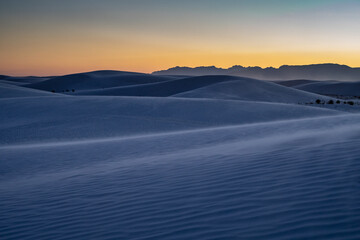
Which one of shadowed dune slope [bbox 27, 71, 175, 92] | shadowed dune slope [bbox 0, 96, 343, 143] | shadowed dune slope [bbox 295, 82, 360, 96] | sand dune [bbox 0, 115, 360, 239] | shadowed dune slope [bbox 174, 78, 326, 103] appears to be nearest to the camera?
sand dune [bbox 0, 115, 360, 239]

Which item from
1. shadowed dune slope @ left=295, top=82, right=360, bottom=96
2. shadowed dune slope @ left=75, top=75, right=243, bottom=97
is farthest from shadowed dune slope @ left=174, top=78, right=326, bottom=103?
shadowed dune slope @ left=295, top=82, right=360, bottom=96

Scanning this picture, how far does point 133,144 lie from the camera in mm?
10664

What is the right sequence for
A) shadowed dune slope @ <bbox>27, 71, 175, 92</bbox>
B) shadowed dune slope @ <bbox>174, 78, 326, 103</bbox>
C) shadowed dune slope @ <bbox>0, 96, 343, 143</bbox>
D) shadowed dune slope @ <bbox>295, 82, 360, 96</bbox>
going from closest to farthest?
shadowed dune slope @ <bbox>0, 96, 343, 143</bbox>
shadowed dune slope @ <bbox>174, 78, 326, 103</bbox>
shadowed dune slope @ <bbox>295, 82, 360, 96</bbox>
shadowed dune slope @ <bbox>27, 71, 175, 92</bbox>

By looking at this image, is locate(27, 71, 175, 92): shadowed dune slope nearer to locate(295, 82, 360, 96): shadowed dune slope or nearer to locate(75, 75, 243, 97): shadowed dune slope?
locate(75, 75, 243, 97): shadowed dune slope

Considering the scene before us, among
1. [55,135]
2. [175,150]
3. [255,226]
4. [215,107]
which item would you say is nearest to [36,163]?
[175,150]

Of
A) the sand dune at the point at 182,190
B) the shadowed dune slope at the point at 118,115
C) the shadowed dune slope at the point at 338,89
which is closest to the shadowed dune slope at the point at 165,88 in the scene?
the shadowed dune slope at the point at 118,115

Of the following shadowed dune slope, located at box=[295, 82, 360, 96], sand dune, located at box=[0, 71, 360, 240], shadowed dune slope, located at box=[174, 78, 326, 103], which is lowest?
sand dune, located at box=[0, 71, 360, 240]

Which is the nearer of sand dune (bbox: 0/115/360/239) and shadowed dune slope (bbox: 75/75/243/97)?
sand dune (bbox: 0/115/360/239)

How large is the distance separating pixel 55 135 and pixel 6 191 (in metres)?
7.90

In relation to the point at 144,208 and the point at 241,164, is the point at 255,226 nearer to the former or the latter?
the point at 144,208

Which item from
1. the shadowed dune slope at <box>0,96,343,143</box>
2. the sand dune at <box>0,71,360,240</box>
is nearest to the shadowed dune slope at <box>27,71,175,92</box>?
the shadowed dune slope at <box>0,96,343,143</box>

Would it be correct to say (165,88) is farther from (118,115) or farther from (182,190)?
(182,190)

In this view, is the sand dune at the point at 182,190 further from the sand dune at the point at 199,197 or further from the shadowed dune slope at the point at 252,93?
the shadowed dune slope at the point at 252,93

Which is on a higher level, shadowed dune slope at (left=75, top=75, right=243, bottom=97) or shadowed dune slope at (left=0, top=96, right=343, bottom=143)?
shadowed dune slope at (left=75, top=75, right=243, bottom=97)
